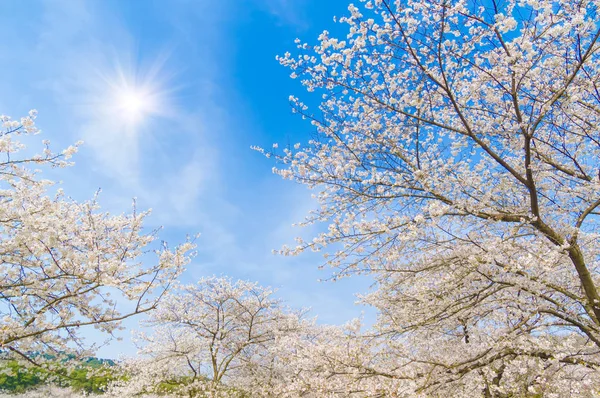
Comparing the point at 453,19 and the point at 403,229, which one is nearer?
the point at 453,19

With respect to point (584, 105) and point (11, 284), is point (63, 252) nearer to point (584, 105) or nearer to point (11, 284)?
point (11, 284)

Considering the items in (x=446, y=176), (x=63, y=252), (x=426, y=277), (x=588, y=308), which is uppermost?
(x=446, y=176)

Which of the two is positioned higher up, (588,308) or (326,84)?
(326,84)

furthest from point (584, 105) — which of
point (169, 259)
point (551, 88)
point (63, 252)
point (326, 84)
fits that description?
Result: point (63, 252)

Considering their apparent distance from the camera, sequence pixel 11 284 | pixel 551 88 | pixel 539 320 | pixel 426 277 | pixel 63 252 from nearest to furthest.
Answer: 1. pixel 63 252
2. pixel 11 284
3. pixel 551 88
4. pixel 426 277
5. pixel 539 320

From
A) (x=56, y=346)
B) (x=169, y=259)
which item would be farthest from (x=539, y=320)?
(x=56, y=346)

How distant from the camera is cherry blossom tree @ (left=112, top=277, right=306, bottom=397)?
15789 millimetres

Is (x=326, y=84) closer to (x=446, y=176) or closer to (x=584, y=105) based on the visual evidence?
(x=446, y=176)

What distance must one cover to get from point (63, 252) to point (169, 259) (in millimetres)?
1390

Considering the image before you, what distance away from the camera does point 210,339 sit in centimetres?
1568

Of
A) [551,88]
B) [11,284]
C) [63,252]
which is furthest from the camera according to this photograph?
[551,88]

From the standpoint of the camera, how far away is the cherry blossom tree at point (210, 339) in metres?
15.8

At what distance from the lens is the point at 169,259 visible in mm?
5336

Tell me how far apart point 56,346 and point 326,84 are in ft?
20.8
